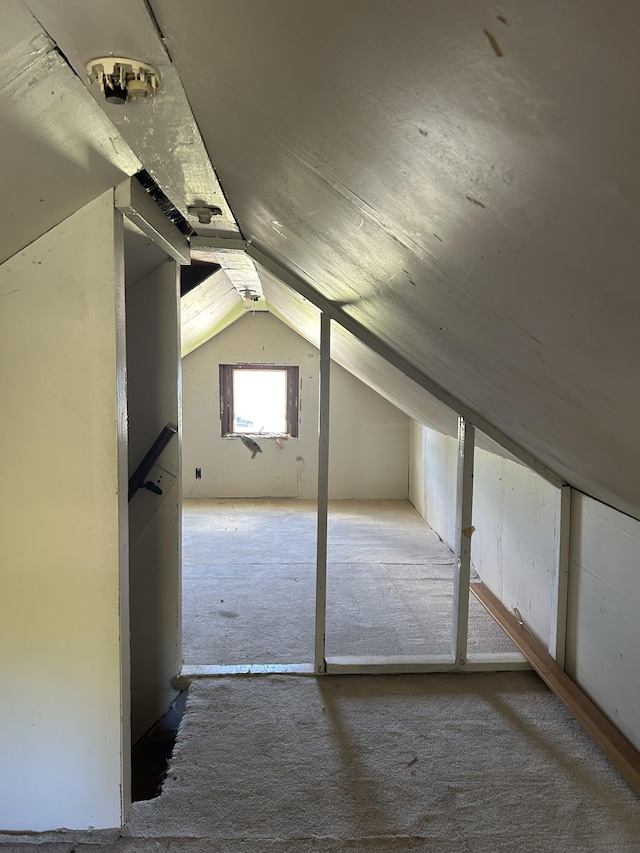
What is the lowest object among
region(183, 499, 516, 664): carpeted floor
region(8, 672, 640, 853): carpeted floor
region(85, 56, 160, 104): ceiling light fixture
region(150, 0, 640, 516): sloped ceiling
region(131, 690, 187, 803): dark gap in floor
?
region(131, 690, 187, 803): dark gap in floor

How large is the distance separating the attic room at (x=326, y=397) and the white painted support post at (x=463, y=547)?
0.05ft

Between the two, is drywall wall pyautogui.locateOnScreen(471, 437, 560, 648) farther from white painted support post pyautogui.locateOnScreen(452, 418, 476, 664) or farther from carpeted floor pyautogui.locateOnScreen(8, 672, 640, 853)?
carpeted floor pyautogui.locateOnScreen(8, 672, 640, 853)

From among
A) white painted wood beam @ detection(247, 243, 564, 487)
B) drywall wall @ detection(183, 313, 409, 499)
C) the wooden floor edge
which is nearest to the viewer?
the wooden floor edge

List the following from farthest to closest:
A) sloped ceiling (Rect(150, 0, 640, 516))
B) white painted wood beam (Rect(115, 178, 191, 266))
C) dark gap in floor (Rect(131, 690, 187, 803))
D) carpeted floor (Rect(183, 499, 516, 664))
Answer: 1. carpeted floor (Rect(183, 499, 516, 664))
2. dark gap in floor (Rect(131, 690, 187, 803))
3. white painted wood beam (Rect(115, 178, 191, 266))
4. sloped ceiling (Rect(150, 0, 640, 516))

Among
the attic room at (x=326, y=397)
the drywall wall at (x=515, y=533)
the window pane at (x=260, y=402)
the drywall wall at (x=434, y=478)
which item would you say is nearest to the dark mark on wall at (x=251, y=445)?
the window pane at (x=260, y=402)

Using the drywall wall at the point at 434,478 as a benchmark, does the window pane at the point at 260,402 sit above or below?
above

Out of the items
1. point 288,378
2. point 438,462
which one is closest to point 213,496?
point 288,378

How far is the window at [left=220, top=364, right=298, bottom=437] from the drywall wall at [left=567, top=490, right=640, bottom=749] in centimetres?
398

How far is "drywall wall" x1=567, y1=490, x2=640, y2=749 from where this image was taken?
1.91 metres

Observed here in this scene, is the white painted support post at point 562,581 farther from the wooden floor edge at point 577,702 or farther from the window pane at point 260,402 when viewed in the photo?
the window pane at point 260,402

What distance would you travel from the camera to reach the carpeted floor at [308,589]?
2.72 metres

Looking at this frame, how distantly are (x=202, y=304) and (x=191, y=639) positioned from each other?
7.84ft

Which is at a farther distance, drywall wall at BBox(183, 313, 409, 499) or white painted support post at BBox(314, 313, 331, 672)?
drywall wall at BBox(183, 313, 409, 499)

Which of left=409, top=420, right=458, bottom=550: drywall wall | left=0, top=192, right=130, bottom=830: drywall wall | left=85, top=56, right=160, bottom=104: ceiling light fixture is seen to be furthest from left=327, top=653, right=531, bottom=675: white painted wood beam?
left=85, top=56, right=160, bottom=104: ceiling light fixture
